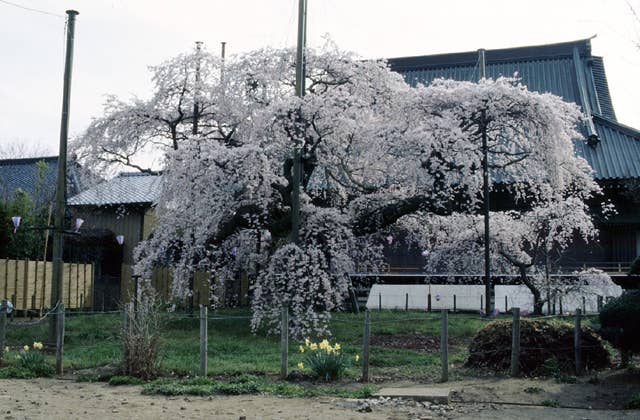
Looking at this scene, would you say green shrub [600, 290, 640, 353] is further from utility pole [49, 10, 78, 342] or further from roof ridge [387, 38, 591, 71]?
roof ridge [387, 38, 591, 71]

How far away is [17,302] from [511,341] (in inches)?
509

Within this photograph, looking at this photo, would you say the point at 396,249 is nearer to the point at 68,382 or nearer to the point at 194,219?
the point at 194,219

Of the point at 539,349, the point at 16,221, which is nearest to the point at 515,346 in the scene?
the point at 539,349

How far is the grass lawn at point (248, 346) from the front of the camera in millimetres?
11109

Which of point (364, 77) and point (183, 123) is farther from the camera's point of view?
point (183, 123)

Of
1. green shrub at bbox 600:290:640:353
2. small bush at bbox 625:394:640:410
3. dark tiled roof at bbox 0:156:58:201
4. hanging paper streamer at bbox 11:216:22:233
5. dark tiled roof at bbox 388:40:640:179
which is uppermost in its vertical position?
dark tiled roof at bbox 388:40:640:179

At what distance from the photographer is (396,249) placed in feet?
77.6

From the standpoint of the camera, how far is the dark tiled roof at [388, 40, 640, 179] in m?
23.8

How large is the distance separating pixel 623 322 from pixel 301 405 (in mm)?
5203

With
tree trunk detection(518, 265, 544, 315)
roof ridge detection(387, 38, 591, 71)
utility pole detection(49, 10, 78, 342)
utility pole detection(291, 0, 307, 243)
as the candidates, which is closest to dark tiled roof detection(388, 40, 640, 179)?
roof ridge detection(387, 38, 591, 71)

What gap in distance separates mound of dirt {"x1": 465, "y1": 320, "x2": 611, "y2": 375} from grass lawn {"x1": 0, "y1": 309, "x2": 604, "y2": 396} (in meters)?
0.55

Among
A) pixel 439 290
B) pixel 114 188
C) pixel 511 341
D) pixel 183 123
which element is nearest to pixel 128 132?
pixel 183 123

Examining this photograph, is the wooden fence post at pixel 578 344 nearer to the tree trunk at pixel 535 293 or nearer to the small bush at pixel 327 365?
the small bush at pixel 327 365

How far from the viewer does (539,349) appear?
36.2 ft
